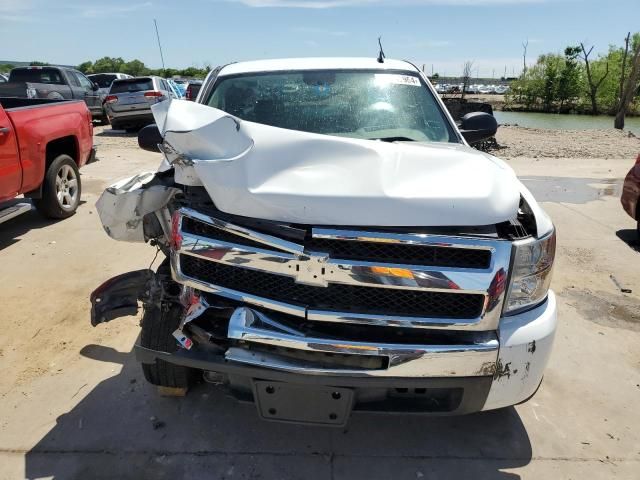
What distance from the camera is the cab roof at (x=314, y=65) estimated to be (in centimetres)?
391

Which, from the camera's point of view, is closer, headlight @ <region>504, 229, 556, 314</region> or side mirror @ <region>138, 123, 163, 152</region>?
headlight @ <region>504, 229, 556, 314</region>

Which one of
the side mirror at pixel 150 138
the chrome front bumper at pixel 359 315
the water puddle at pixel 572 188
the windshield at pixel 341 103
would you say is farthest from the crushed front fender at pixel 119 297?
A: the water puddle at pixel 572 188

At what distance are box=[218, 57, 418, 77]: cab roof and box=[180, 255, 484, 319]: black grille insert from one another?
2.22m

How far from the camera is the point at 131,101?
15.9 m

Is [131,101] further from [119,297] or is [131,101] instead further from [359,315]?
[359,315]

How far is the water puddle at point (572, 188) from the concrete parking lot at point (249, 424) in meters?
4.36

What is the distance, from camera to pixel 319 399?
7.15ft

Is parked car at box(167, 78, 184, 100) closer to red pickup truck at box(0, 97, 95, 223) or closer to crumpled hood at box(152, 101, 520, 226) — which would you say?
red pickup truck at box(0, 97, 95, 223)

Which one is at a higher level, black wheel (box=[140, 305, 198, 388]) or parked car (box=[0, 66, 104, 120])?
parked car (box=[0, 66, 104, 120])

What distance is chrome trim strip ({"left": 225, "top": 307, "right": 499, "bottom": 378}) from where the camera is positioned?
2.09 meters

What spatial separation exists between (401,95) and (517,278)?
1949mm

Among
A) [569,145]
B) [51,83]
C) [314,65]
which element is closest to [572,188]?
[314,65]

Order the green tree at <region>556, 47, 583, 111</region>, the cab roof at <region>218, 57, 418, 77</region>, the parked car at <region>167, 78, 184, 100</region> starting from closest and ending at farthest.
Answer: the cab roof at <region>218, 57, 418, 77</region> < the parked car at <region>167, 78, 184, 100</region> < the green tree at <region>556, 47, 583, 111</region>

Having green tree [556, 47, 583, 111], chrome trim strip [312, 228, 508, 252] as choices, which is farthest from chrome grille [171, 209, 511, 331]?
green tree [556, 47, 583, 111]
